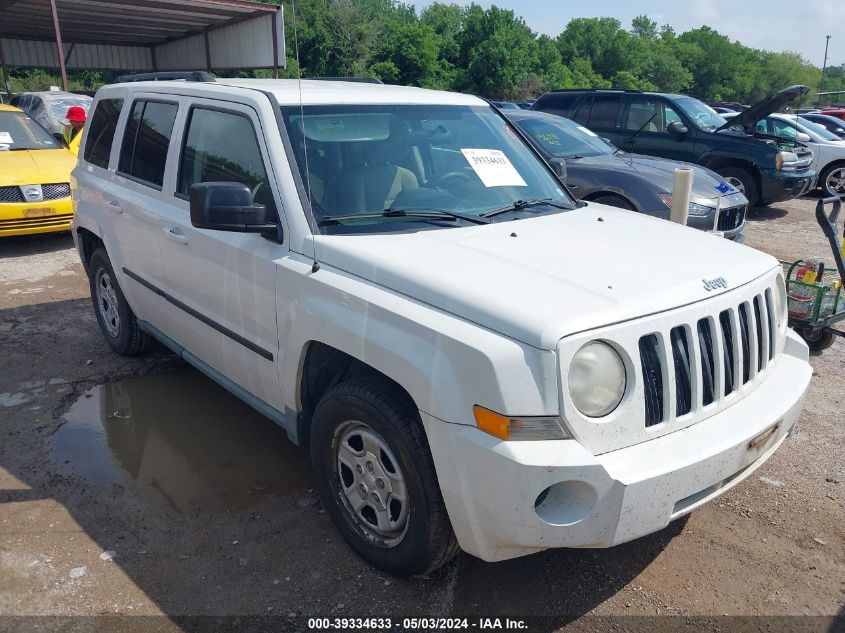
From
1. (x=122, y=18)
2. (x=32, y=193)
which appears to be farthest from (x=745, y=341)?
(x=122, y=18)

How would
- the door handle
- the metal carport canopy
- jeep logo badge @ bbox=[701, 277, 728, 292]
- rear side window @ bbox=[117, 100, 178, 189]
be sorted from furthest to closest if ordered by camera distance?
the metal carport canopy
rear side window @ bbox=[117, 100, 178, 189]
the door handle
jeep logo badge @ bbox=[701, 277, 728, 292]

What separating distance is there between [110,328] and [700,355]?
441 cm

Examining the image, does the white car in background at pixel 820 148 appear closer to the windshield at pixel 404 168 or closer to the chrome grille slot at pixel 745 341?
the windshield at pixel 404 168

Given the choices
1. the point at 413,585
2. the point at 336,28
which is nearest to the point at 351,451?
the point at 413,585

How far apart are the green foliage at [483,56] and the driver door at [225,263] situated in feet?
64.1

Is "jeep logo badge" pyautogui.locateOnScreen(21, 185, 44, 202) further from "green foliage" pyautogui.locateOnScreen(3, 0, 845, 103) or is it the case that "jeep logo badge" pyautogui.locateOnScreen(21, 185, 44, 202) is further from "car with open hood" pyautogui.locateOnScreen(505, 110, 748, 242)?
→ "green foliage" pyautogui.locateOnScreen(3, 0, 845, 103)

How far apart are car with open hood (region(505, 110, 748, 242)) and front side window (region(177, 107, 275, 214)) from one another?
13.0 feet

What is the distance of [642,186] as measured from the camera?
7.66 m

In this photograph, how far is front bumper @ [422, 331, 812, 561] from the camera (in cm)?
234

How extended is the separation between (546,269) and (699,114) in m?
11.1

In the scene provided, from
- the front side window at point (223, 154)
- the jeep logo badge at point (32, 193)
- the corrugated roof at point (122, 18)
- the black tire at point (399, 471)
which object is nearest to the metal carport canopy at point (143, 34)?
the corrugated roof at point (122, 18)

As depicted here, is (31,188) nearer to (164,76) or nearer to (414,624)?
(164,76)

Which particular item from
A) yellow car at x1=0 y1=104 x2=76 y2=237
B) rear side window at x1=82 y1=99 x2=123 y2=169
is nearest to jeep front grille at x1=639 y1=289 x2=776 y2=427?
rear side window at x1=82 y1=99 x2=123 y2=169

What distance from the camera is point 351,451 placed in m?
3.04
